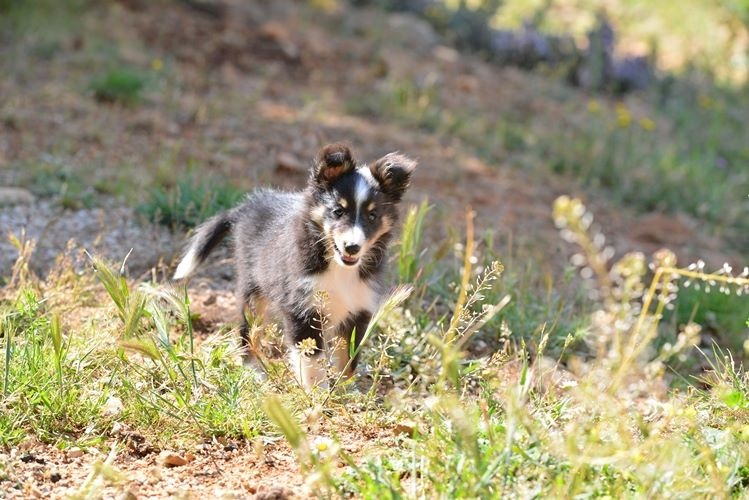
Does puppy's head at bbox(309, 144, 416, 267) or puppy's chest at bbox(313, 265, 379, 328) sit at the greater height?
puppy's head at bbox(309, 144, 416, 267)

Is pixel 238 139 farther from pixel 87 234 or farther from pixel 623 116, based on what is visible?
pixel 623 116

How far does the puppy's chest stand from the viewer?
13.9 ft

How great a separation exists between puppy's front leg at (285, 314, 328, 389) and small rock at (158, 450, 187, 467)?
0.56m

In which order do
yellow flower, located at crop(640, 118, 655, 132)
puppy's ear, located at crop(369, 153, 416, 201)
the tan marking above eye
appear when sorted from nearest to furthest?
the tan marking above eye
puppy's ear, located at crop(369, 153, 416, 201)
yellow flower, located at crop(640, 118, 655, 132)

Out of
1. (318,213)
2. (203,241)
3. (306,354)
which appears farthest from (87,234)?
(306,354)

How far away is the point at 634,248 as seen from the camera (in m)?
6.96

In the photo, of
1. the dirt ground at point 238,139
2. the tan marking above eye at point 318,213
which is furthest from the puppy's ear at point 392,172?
the dirt ground at point 238,139

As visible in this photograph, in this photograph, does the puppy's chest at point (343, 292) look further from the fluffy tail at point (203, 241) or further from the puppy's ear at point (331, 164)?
the fluffy tail at point (203, 241)

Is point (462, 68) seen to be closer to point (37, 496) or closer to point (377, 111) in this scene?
point (377, 111)

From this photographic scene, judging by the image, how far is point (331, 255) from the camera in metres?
4.22

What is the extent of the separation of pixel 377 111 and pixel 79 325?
4570 millimetres

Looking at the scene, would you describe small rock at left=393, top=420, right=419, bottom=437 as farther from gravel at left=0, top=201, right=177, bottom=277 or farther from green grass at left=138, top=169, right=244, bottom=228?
green grass at left=138, top=169, right=244, bottom=228

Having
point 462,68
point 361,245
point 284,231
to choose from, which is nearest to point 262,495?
point 361,245

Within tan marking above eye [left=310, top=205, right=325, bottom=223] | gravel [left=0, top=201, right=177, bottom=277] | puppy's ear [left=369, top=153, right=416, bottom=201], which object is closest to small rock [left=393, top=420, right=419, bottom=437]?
tan marking above eye [left=310, top=205, right=325, bottom=223]
